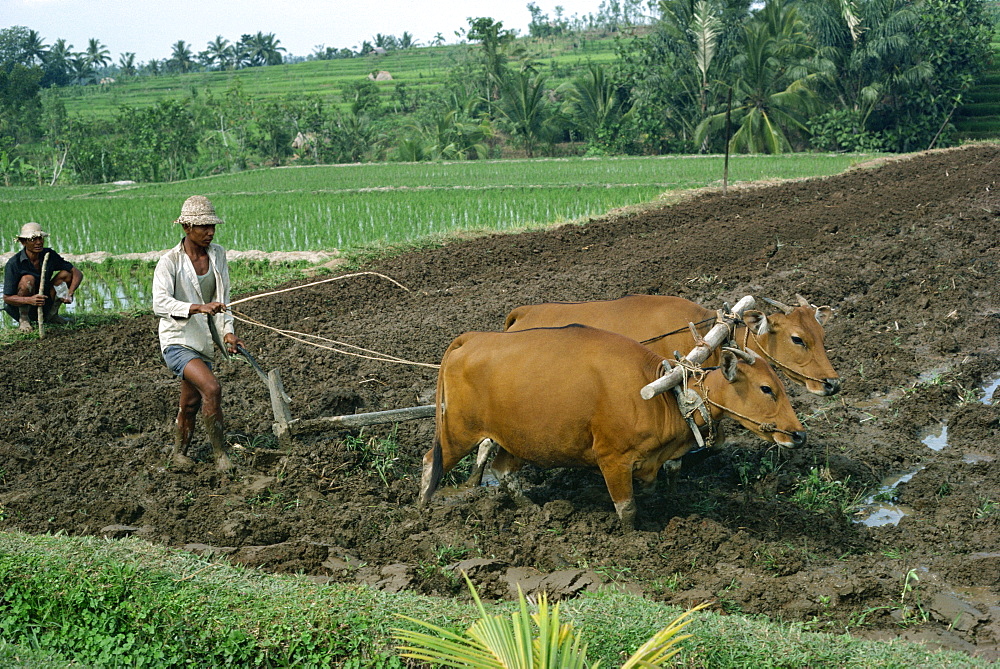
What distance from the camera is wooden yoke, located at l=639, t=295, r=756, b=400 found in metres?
5.24

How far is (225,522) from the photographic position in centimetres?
573

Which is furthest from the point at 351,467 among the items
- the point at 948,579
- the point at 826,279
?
the point at 826,279

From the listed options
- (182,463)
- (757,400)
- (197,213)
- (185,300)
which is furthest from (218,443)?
(757,400)

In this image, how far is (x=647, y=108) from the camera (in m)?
39.2

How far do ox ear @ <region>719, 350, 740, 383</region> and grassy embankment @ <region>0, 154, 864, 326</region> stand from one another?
903 centimetres

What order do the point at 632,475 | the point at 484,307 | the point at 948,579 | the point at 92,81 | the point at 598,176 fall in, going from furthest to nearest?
1. the point at 92,81
2. the point at 598,176
3. the point at 484,307
4. the point at 632,475
5. the point at 948,579

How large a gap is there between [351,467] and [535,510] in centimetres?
144

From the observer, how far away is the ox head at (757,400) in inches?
218

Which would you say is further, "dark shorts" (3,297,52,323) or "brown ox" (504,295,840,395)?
"dark shorts" (3,297,52,323)

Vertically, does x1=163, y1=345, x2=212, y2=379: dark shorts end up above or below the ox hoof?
above

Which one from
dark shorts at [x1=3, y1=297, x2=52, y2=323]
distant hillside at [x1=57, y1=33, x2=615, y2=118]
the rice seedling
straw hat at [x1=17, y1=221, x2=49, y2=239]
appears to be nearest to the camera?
straw hat at [x1=17, y1=221, x2=49, y2=239]

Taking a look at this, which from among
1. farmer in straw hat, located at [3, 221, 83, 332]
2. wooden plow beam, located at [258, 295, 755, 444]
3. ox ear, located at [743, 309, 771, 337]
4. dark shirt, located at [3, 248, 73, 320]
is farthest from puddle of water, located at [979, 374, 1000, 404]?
dark shirt, located at [3, 248, 73, 320]

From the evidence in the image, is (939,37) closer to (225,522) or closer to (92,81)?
(225,522)

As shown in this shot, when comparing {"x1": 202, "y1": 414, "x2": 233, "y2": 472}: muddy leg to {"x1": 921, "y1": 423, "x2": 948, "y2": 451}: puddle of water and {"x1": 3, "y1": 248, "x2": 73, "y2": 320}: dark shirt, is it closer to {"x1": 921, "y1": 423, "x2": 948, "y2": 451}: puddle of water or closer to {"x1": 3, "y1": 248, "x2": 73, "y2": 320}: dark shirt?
{"x1": 921, "y1": 423, "x2": 948, "y2": 451}: puddle of water
